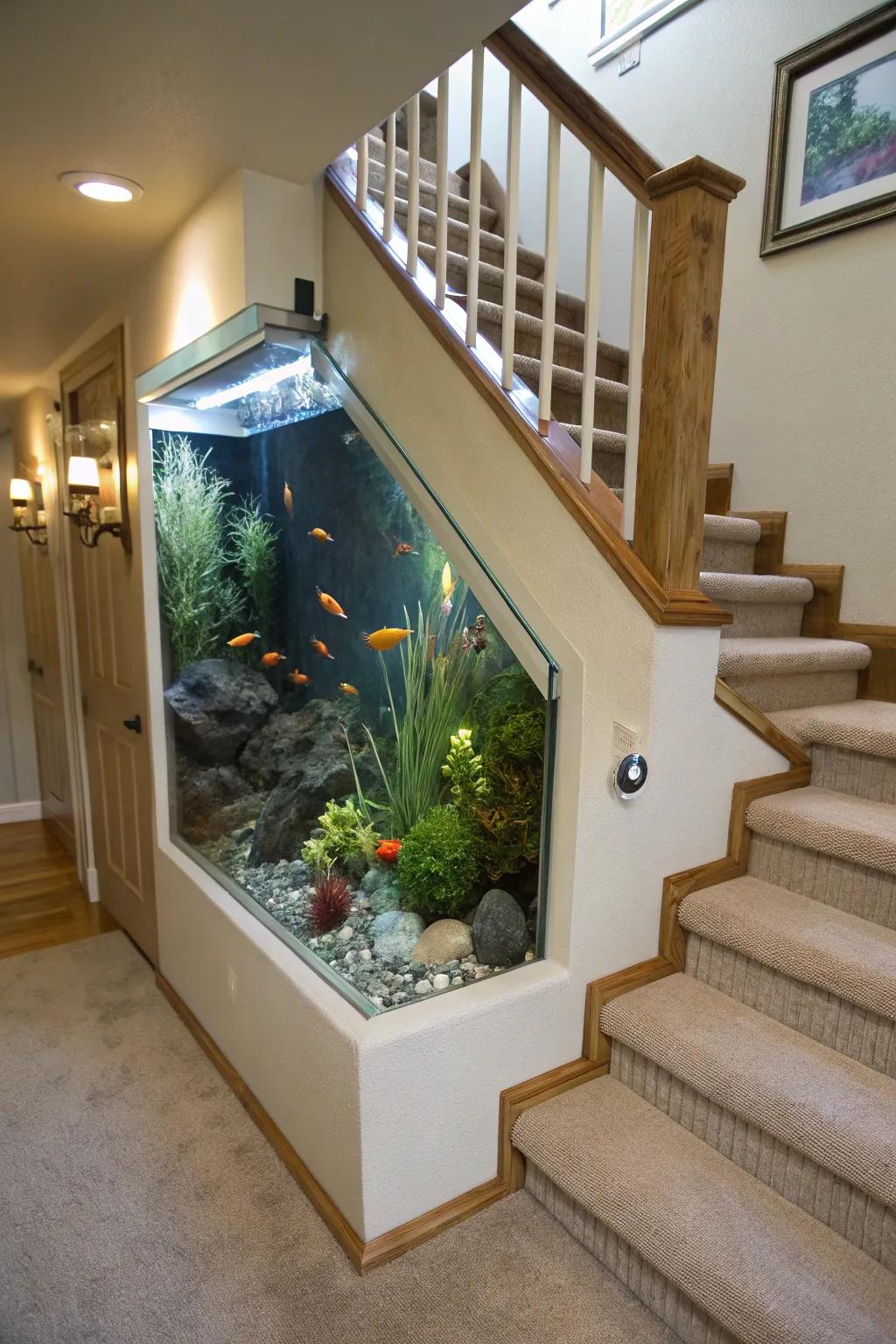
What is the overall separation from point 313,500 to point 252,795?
0.89 metres

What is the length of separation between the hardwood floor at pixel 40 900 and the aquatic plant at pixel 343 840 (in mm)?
1682

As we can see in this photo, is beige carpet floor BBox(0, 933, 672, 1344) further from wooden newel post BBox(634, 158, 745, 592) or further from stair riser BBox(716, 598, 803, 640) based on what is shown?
stair riser BBox(716, 598, 803, 640)

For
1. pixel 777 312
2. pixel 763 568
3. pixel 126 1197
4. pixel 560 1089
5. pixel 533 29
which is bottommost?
pixel 126 1197

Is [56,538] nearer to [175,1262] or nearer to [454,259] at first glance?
[454,259]

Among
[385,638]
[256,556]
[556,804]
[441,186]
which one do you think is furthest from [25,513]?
[556,804]

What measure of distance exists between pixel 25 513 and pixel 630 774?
11.7 feet

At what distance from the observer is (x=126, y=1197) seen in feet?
5.30

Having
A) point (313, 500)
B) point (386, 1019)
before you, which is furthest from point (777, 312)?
point (386, 1019)

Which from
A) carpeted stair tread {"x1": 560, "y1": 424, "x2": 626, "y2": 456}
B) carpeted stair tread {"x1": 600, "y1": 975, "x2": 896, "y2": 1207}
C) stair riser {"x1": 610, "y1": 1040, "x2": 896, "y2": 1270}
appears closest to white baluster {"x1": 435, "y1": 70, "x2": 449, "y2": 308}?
carpeted stair tread {"x1": 560, "y1": 424, "x2": 626, "y2": 456}

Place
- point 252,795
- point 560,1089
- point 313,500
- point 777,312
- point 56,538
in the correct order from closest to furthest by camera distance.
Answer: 1. point 560,1089
2. point 313,500
3. point 252,795
4. point 777,312
5. point 56,538

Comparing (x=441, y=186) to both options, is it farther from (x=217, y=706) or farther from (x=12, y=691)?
(x=12, y=691)

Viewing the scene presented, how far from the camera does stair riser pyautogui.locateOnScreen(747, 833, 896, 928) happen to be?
1.56m

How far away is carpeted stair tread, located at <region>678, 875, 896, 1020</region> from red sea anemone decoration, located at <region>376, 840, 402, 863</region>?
2.21 feet

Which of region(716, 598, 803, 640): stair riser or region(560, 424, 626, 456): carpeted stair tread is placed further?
region(716, 598, 803, 640): stair riser
